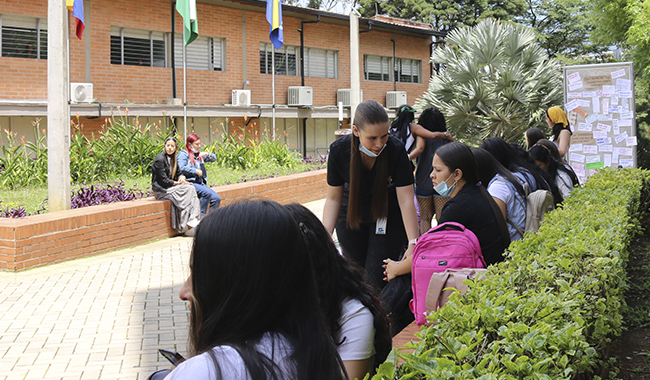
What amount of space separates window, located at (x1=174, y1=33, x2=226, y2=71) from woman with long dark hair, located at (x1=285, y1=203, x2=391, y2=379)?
745 inches

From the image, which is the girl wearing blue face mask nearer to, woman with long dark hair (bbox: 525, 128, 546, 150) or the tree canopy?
woman with long dark hair (bbox: 525, 128, 546, 150)

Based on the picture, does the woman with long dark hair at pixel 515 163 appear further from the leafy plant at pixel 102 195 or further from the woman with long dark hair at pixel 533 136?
the leafy plant at pixel 102 195

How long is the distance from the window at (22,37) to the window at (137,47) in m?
2.11

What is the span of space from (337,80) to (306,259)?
23.9 meters

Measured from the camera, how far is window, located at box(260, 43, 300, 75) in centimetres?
2262

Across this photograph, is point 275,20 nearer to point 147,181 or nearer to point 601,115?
point 147,181

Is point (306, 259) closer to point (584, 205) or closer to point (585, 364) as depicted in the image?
point (585, 364)

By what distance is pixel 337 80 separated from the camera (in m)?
25.1

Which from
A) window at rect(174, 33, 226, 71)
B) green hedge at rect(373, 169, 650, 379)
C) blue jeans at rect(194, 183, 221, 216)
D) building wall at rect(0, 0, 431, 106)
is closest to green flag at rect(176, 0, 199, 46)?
building wall at rect(0, 0, 431, 106)

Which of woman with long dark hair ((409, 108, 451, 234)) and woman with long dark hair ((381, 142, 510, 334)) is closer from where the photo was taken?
woman with long dark hair ((381, 142, 510, 334))

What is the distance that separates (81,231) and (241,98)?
507 inches

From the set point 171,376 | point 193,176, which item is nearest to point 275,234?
point 171,376

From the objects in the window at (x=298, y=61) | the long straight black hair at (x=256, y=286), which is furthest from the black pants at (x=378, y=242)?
the window at (x=298, y=61)

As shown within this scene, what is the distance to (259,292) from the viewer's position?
5.11 ft
